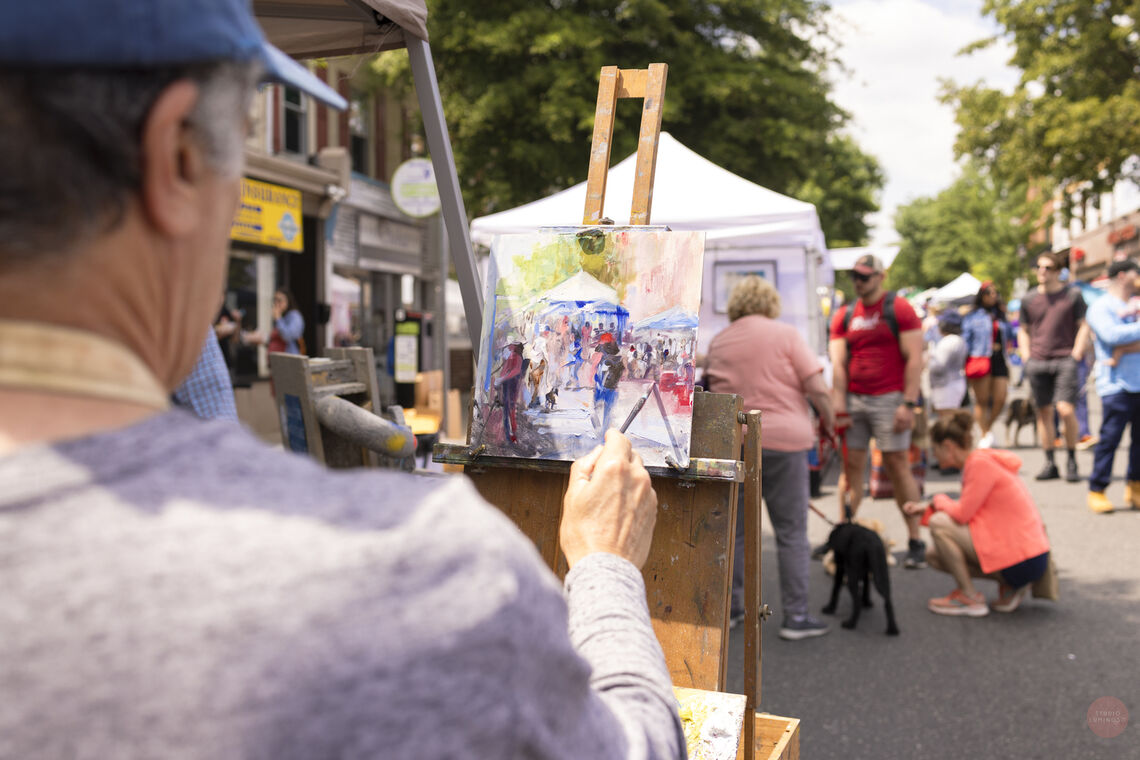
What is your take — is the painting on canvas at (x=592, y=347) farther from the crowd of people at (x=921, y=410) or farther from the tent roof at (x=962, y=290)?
the tent roof at (x=962, y=290)

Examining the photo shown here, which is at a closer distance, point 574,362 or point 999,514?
point 574,362

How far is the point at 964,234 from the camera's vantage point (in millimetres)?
48438

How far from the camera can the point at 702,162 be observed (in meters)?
7.84

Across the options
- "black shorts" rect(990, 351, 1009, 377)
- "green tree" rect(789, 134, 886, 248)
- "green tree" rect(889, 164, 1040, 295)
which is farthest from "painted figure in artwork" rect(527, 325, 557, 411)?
"green tree" rect(889, 164, 1040, 295)

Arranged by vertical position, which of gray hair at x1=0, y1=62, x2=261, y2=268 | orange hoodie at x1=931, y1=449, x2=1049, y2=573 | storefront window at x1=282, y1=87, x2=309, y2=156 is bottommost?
orange hoodie at x1=931, y1=449, x2=1049, y2=573

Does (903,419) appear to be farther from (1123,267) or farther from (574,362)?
(574,362)

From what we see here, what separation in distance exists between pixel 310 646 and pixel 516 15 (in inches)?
569

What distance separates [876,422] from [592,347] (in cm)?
418

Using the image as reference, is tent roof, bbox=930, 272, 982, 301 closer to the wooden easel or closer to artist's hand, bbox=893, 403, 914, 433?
artist's hand, bbox=893, 403, 914, 433

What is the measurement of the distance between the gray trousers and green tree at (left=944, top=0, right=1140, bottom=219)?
14.8 metres

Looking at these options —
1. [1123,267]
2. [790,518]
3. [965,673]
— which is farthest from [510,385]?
[1123,267]

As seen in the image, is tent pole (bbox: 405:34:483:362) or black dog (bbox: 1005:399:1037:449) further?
black dog (bbox: 1005:399:1037:449)

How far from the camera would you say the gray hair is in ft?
2.35

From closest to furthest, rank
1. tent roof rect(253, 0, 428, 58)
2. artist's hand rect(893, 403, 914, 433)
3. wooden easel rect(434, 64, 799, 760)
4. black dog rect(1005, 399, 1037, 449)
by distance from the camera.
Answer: wooden easel rect(434, 64, 799, 760) → tent roof rect(253, 0, 428, 58) → artist's hand rect(893, 403, 914, 433) → black dog rect(1005, 399, 1037, 449)
